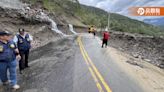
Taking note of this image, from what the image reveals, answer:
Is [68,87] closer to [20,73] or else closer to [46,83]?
[46,83]

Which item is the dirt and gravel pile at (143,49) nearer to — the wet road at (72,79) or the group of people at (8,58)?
the wet road at (72,79)

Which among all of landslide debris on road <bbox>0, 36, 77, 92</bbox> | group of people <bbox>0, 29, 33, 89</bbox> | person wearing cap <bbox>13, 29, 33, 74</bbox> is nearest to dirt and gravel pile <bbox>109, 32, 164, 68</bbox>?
landslide debris on road <bbox>0, 36, 77, 92</bbox>

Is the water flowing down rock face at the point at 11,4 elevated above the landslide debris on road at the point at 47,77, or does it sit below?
above

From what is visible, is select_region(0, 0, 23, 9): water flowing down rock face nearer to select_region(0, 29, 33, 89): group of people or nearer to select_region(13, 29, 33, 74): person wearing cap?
select_region(13, 29, 33, 74): person wearing cap

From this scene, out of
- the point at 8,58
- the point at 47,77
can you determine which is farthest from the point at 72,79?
the point at 8,58

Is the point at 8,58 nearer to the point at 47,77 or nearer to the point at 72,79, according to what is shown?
the point at 47,77

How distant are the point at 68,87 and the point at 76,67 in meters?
4.23

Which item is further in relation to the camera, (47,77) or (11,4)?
(11,4)

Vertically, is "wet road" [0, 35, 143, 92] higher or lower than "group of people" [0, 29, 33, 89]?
lower

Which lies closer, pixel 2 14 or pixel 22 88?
pixel 22 88

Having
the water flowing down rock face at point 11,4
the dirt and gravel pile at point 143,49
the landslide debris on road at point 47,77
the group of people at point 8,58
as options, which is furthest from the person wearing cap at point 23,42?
the water flowing down rock face at point 11,4

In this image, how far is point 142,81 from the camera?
11.6 m

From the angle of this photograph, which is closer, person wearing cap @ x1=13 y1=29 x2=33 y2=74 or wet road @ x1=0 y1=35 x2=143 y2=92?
wet road @ x1=0 y1=35 x2=143 y2=92

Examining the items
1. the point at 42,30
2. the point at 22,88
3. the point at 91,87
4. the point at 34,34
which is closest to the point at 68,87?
the point at 91,87
